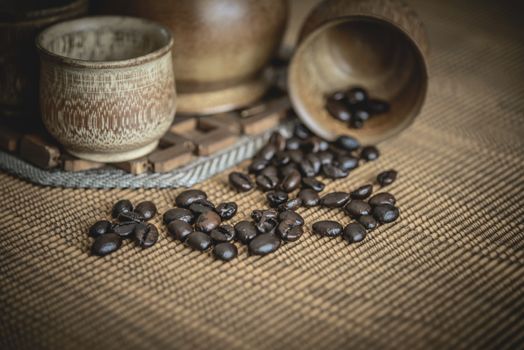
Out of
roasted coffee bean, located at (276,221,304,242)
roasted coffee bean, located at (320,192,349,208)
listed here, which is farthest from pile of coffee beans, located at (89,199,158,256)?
roasted coffee bean, located at (320,192,349,208)

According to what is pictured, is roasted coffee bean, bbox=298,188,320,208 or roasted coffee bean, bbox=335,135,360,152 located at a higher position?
roasted coffee bean, bbox=298,188,320,208

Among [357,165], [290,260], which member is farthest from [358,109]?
[290,260]

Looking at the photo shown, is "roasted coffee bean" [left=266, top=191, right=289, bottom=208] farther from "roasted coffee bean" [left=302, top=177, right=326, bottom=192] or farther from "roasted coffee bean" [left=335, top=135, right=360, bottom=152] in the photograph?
"roasted coffee bean" [left=335, top=135, right=360, bottom=152]

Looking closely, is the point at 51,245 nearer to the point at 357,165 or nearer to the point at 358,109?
the point at 357,165

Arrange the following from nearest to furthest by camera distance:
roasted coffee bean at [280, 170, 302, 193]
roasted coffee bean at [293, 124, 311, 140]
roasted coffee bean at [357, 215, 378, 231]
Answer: roasted coffee bean at [357, 215, 378, 231] → roasted coffee bean at [280, 170, 302, 193] → roasted coffee bean at [293, 124, 311, 140]

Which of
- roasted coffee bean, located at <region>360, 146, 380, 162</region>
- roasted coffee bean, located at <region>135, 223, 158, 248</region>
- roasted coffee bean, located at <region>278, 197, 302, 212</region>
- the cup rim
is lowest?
roasted coffee bean, located at <region>360, 146, 380, 162</region>

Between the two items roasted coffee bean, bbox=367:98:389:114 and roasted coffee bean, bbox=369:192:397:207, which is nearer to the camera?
roasted coffee bean, bbox=369:192:397:207

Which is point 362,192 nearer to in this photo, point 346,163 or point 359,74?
point 346,163

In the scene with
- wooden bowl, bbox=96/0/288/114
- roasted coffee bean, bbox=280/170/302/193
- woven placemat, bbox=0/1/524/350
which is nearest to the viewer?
woven placemat, bbox=0/1/524/350
